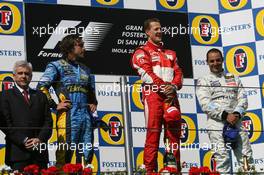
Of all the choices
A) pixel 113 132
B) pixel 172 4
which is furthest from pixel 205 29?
pixel 113 132

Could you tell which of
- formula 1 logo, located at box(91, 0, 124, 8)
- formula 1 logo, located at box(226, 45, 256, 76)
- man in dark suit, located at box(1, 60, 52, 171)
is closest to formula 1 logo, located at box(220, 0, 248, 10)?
formula 1 logo, located at box(226, 45, 256, 76)

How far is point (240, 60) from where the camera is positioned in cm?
1177

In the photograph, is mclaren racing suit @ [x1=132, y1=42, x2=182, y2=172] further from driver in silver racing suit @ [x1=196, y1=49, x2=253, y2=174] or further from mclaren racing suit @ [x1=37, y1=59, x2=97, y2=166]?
mclaren racing suit @ [x1=37, y1=59, x2=97, y2=166]

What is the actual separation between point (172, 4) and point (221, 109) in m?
3.04

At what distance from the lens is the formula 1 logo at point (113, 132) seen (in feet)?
35.1

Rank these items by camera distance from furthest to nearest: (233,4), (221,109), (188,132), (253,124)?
(233,4) < (253,124) < (188,132) < (221,109)

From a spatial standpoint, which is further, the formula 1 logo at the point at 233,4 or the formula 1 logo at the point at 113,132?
the formula 1 logo at the point at 233,4

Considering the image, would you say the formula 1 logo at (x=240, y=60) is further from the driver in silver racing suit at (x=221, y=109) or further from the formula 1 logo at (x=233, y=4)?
the driver in silver racing suit at (x=221, y=109)

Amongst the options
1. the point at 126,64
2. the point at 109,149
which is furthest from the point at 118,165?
the point at 126,64

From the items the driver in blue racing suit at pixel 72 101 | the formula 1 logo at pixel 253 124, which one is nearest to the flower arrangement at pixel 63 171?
the driver in blue racing suit at pixel 72 101

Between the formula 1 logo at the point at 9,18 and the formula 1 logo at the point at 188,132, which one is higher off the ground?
the formula 1 logo at the point at 9,18

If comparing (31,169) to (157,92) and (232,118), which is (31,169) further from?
(232,118)

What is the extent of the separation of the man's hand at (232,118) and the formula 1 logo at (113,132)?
209cm

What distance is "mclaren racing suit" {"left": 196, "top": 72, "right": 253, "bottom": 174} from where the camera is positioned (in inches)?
347
